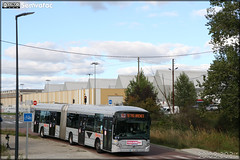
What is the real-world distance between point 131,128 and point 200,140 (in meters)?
6.57

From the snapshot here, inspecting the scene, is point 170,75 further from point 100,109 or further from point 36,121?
point 100,109

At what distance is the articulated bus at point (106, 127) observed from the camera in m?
20.8

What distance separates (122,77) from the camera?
98.5 metres

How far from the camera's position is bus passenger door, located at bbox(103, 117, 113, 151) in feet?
69.6

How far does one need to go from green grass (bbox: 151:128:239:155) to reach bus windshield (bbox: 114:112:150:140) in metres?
4.24

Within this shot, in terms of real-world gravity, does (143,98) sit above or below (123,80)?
below

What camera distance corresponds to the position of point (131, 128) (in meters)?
21.1

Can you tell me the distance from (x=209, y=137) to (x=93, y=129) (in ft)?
26.2

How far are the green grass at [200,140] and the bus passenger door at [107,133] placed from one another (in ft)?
17.6

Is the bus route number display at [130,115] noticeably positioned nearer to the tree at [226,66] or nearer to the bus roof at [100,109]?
the bus roof at [100,109]

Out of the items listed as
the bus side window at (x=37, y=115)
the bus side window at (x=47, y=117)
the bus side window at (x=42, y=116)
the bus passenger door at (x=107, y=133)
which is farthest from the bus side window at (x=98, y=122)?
the bus side window at (x=37, y=115)

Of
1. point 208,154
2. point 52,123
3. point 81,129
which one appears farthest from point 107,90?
point 208,154

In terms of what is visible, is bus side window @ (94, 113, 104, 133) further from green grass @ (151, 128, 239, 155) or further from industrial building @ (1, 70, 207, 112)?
industrial building @ (1, 70, 207, 112)

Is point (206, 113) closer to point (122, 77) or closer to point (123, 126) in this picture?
point (123, 126)
